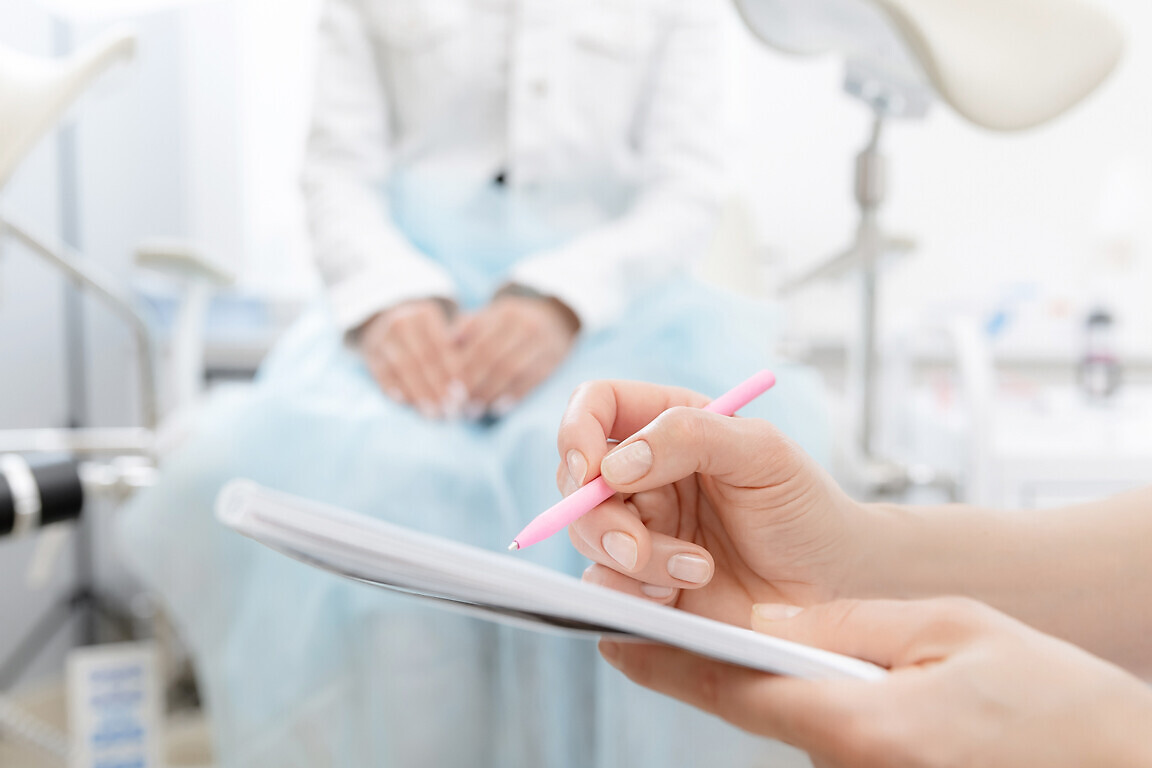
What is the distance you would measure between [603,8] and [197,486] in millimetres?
427

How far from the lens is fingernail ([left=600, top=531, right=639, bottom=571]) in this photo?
0.18 m

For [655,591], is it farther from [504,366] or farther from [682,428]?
[504,366]

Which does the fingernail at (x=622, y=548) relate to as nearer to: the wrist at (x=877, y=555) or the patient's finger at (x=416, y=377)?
the wrist at (x=877, y=555)

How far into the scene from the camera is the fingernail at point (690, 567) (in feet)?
0.62

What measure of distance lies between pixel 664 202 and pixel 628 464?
27 cm

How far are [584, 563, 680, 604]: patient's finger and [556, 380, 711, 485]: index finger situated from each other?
0.11 feet

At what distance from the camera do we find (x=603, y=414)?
20cm

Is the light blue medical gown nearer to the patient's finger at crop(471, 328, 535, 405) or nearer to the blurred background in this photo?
the patient's finger at crop(471, 328, 535, 405)

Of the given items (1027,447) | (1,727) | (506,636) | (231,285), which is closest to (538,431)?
(506,636)

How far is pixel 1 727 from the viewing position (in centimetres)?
73

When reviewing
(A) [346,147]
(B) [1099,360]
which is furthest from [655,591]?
(B) [1099,360]

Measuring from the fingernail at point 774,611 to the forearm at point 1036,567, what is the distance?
0.13 feet

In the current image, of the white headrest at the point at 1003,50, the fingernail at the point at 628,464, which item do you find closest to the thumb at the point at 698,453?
the fingernail at the point at 628,464

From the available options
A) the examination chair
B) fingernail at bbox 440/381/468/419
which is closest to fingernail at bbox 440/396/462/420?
fingernail at bbox 440/381/468/419
